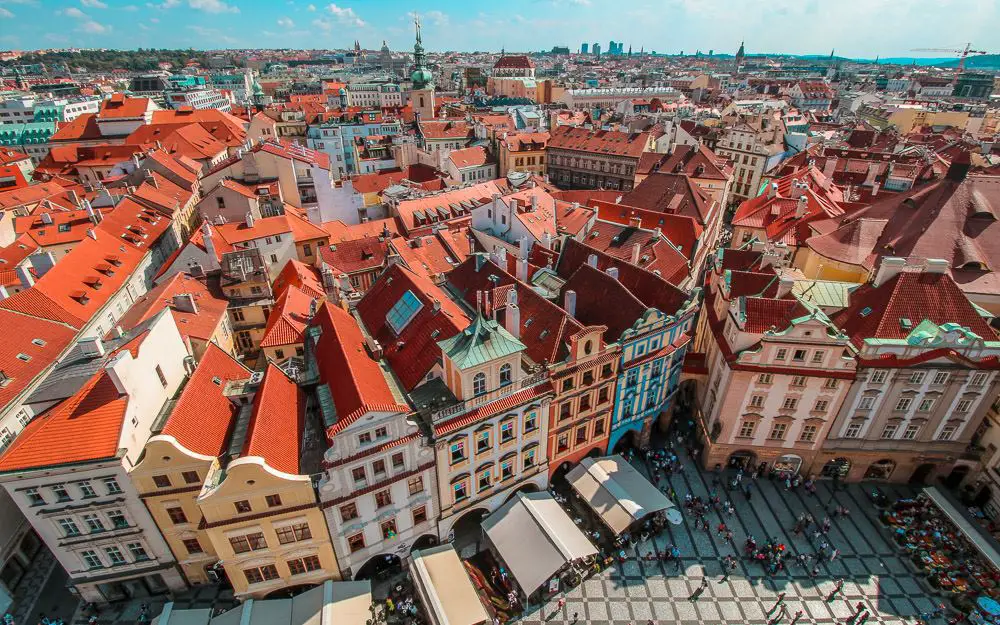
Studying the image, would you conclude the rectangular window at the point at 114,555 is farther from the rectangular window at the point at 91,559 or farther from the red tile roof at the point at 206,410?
the red tile roof at the point at 206,410

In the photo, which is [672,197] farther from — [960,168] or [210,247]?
[210,247]

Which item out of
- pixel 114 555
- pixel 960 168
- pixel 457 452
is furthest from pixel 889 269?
pixel 114 555

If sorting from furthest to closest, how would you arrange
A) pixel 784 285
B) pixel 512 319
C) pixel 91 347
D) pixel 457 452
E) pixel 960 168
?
pixel 960 168 < pixel 784 285 < pixel 512 319 < pixel 457 452 < pixel 91 347

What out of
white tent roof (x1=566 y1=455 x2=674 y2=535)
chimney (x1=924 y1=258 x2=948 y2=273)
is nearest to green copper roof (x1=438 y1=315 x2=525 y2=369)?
white tent roof (x1=566 y1=455 x2=674 y2=535)

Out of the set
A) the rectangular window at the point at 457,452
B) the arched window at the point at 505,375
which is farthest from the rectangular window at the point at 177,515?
the arched window at the point at 505,375

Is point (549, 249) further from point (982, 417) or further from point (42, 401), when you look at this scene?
point (42, 401)

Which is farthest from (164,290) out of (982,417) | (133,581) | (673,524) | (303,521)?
(982,417)
